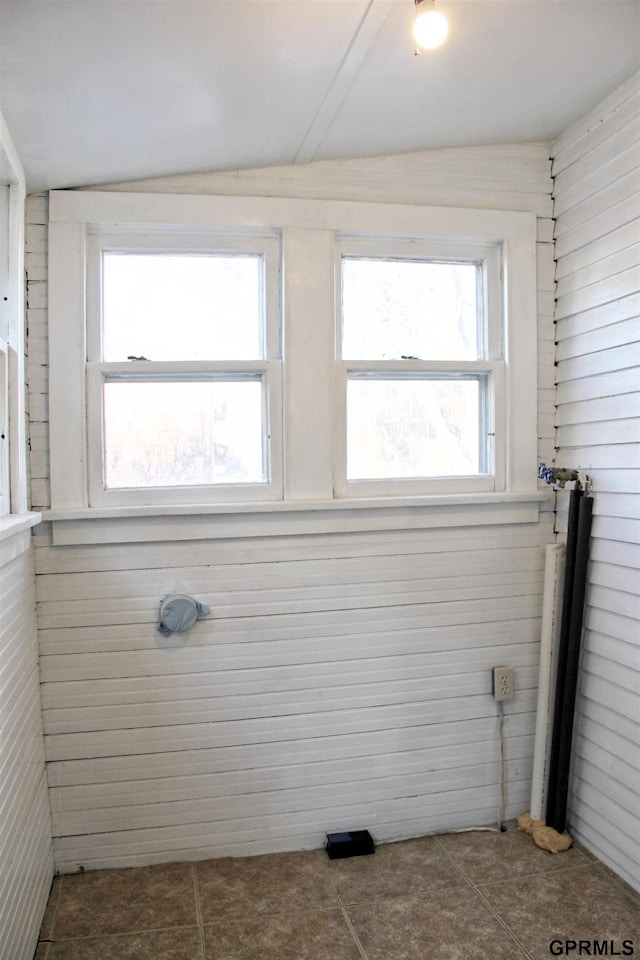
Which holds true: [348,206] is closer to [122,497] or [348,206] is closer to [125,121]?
[125,121]

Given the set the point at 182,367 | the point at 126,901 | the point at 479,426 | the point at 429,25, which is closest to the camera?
the point at 429,25

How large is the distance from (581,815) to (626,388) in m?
1.53

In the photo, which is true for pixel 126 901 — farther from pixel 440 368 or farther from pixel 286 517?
pixel 440 368

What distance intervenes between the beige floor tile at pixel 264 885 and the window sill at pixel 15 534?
1269 millimetres

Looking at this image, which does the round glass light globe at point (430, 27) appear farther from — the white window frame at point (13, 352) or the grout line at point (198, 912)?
the grout line at point (198, 912)

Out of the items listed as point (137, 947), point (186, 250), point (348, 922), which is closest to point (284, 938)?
point (348, 922)

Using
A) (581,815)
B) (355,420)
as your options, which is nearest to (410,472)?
(355,420)

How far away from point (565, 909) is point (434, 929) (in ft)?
1.39

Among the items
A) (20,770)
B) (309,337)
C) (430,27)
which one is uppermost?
(430,27)

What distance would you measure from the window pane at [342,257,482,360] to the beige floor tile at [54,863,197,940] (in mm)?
1914

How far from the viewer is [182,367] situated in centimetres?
244

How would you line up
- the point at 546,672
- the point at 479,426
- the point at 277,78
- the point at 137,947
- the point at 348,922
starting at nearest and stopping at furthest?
the point at 277,78
the point at 137,947
the point at 348,922
the point at 546,672
the point at 479,426

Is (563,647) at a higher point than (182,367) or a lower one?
lower

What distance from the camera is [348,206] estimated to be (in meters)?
2.53
